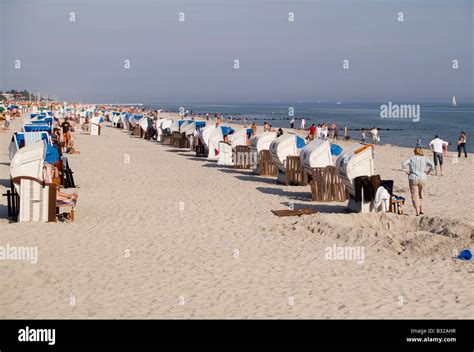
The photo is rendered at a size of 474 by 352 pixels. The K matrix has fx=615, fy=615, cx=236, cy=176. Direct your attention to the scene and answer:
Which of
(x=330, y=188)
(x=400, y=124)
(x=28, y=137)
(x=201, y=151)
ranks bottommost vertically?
(x=330, y=188)

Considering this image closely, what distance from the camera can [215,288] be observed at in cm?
741

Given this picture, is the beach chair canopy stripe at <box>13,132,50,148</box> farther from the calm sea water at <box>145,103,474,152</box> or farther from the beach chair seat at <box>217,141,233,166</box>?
the calm sea water at <box>145,103,474,152</box>

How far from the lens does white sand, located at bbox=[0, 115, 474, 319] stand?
6.70 meters

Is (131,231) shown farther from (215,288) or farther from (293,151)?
(293,151)

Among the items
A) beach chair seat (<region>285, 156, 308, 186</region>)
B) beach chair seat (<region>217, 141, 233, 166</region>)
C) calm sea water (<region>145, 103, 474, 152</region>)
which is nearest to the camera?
beach chair seat (<region>285, 156, 308, 186</region>)

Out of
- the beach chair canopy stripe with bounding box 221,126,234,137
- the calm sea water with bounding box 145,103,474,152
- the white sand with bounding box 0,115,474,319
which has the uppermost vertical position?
the calm sea water with bounding box 145,103,474,152

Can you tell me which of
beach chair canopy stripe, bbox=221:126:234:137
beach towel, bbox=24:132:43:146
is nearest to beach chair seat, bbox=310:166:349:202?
beach towel, bbox=24:132:43:146

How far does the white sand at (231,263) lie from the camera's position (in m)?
6.70

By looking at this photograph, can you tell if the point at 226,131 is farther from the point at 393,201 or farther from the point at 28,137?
the point at 393,201

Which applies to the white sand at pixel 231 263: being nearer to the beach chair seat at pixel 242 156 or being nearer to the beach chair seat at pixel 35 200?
the beach chair seat at pixel 35 200

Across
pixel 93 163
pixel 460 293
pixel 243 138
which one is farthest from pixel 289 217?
pixel 93 163

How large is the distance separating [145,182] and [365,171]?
276 inches

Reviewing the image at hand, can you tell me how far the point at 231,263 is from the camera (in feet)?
28.0

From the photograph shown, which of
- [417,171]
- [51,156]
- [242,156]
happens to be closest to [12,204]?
[51,156]
